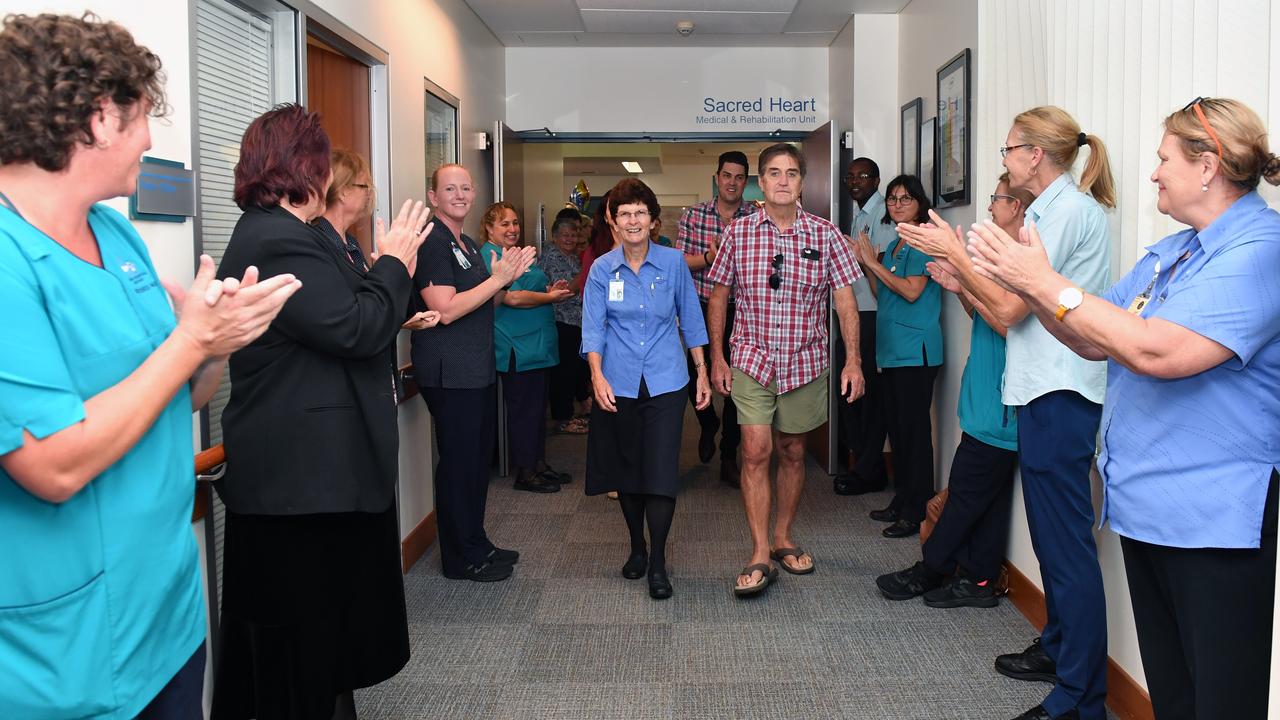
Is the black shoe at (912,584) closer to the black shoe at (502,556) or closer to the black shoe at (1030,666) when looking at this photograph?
the black shoe at (1030,666)

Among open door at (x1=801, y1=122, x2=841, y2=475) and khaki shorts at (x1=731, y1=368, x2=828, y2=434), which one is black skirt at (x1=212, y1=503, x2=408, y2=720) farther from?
open door at (x1=801, y1=122, x2=841, y2=475)

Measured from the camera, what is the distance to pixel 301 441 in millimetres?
2184

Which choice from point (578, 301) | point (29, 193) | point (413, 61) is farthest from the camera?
point (578, 301)

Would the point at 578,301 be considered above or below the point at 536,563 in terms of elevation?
above

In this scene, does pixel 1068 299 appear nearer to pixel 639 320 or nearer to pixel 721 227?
pixel 639 320

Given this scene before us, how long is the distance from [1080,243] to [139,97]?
239 cm

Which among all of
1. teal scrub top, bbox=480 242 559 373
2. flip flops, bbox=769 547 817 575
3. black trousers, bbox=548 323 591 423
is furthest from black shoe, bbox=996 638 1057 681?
black trousers, bbox=548 323 591 423

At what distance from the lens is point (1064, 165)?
9.23 ft

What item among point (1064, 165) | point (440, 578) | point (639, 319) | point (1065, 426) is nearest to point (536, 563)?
point (440, 578)

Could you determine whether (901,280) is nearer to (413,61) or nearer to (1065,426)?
(1065,426)

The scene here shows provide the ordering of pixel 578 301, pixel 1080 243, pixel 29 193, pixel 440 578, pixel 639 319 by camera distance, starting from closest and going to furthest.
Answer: pixel 29 193
pixel 1080 243
pixel 639 319
pixel 440 578
pixel 578 301

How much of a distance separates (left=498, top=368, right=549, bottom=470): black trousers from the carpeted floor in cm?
A: 78

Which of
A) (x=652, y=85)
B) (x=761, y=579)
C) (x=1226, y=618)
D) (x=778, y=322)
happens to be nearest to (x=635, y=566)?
(x=761, y=579)

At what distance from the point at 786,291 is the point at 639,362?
692 millimetres
